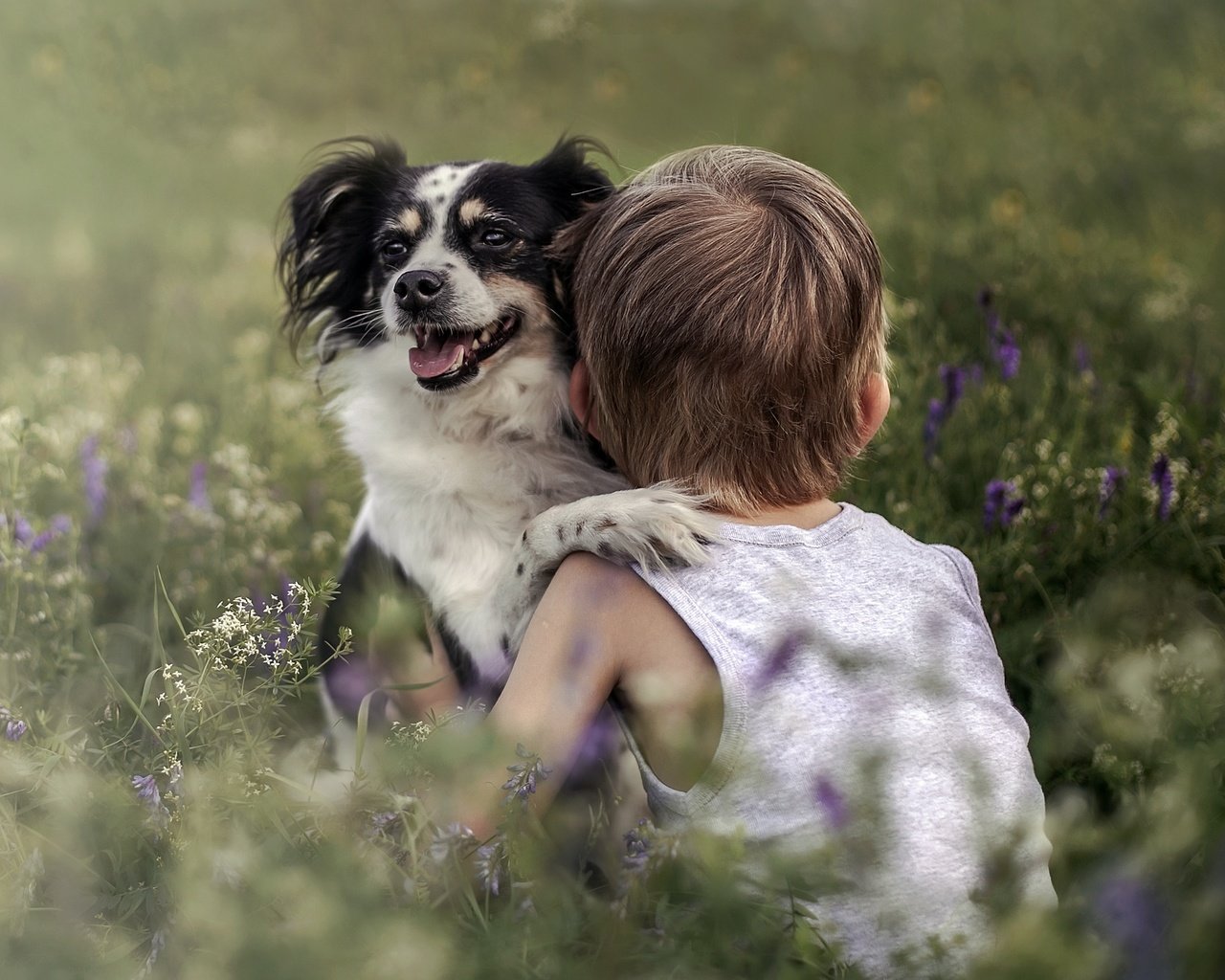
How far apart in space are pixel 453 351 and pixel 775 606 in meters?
1.23

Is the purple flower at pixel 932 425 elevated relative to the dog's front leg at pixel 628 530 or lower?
lower

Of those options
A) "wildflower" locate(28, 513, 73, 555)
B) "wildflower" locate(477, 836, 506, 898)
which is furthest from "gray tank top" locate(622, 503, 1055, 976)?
"wildflower" locate(28, 513, 73, 555)

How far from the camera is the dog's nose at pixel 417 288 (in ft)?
8.02

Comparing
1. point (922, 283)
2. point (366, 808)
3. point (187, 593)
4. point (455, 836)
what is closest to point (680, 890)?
point (455, 836)

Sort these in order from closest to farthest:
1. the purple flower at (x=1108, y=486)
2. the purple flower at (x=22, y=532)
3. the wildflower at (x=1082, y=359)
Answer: the purple flower at (x=22, y=532)
the purple flower at (x=1108, y=486)
the wildflower at (x=1082, y=359)

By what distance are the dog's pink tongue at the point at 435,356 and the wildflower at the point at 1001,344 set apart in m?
1.29

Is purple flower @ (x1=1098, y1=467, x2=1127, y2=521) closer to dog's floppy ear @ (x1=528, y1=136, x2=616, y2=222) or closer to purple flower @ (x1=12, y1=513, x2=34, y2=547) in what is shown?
dog's floppy ear @ (x1=528, y1=136, x2=616, y2=222)

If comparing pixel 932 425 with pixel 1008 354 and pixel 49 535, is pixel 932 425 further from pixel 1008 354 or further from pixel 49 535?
pixel 49 535

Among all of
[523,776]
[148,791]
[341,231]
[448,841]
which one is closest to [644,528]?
[523,776]

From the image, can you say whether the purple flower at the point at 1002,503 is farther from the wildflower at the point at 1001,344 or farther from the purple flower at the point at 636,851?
the purple flower at the point at 636,851

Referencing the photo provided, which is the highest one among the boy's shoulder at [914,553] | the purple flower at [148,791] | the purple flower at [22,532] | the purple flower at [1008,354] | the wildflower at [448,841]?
the boy's shoulder at [914,553]

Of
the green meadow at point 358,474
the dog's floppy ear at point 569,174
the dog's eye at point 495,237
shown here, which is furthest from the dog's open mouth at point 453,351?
the green meadow at point 358,474

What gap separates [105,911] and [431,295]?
4.39ft

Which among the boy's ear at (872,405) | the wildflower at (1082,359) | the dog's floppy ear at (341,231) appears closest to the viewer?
the boy's ear at (872,405)
